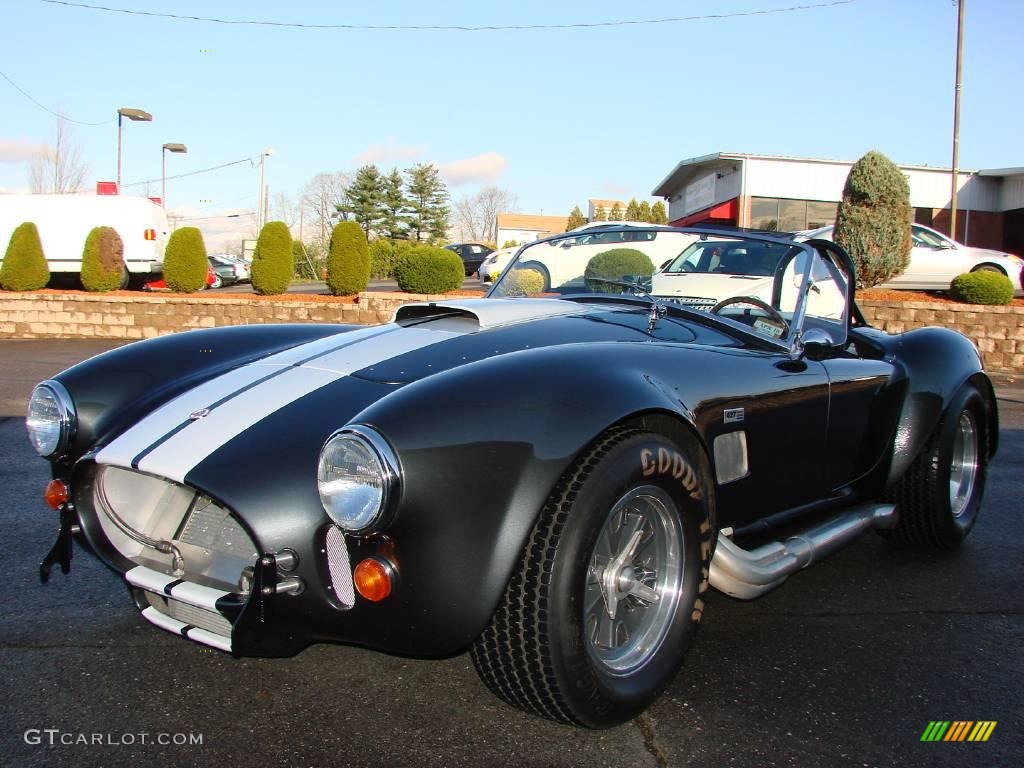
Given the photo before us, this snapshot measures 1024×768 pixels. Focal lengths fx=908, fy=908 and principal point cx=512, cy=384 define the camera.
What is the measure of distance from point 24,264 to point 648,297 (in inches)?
535

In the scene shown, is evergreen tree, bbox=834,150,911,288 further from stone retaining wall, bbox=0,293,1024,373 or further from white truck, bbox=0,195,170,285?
white truck, bbox=0,195,170,285

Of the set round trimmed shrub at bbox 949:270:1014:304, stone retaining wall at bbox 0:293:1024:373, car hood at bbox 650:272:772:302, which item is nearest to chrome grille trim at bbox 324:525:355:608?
car hood at bbox 650:272:772:302

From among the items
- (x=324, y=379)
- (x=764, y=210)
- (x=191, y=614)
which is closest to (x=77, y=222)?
(x=324, y=379)

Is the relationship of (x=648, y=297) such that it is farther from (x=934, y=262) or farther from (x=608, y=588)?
(x=934, y=262)

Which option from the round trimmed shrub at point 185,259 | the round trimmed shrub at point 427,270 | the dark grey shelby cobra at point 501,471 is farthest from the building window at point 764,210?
the dark grey shelby cobra at point 501,471

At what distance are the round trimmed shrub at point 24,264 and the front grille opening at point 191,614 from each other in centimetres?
1385

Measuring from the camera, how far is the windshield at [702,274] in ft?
11.6

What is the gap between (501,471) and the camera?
2.06m

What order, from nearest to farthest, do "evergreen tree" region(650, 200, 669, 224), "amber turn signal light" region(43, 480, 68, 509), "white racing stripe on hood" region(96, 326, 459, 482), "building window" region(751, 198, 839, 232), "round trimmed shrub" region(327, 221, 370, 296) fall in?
"white racing stripe on hood" region(96, 326, 459, 482)
"amber turn signal light" region(43, 480, 68, 509)
"round trimmed shrub" region(327, 221, 370, 296)
"building window" region(751, 198, 839, 232)
"evergreen tree" region(650, 200, 669, 224)

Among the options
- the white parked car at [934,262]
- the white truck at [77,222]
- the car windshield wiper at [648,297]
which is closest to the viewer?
the car windshield wiper at [648,297]

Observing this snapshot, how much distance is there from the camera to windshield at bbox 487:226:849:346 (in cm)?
353

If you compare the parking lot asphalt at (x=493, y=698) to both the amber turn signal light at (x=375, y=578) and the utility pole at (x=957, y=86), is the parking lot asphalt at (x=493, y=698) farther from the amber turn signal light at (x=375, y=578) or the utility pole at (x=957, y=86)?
the utility pole at (x=957, y=86)

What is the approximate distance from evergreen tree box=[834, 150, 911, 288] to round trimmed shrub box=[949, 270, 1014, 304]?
38.9 inches

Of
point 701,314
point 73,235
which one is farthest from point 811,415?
point 73,235
